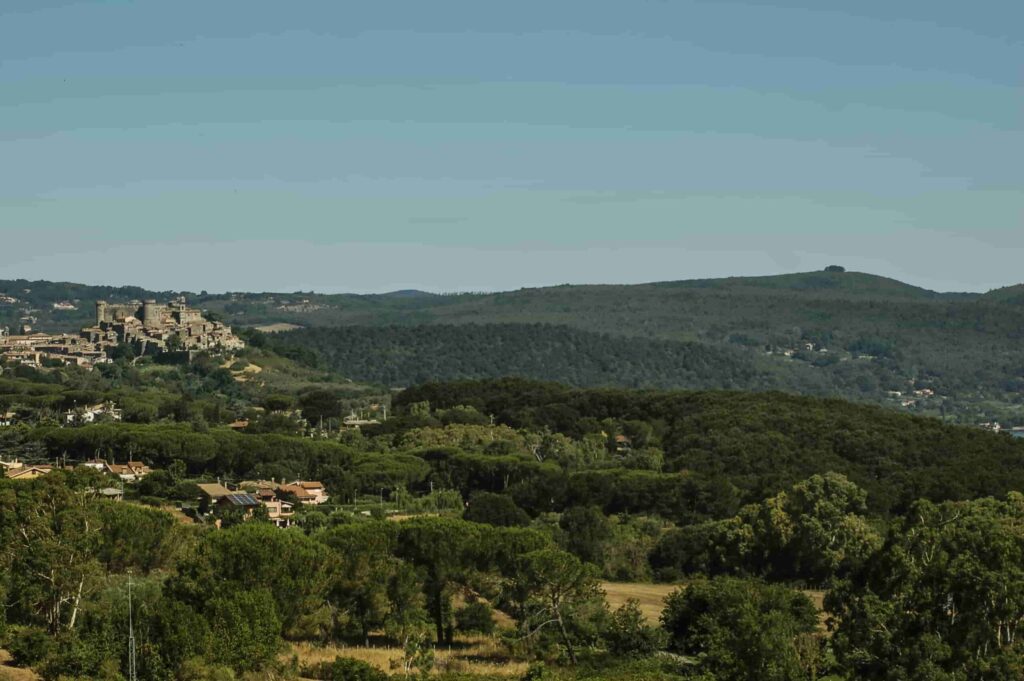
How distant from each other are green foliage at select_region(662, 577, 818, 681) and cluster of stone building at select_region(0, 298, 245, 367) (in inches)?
3590

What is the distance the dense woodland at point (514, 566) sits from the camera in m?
36.1

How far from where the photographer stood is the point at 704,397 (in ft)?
314

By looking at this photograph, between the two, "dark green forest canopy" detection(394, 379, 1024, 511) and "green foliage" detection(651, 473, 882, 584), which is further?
"dark green forest canopy" detection(394, 379, 1024, 511)

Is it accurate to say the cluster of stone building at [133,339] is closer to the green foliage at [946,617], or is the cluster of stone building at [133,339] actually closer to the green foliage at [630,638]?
the green foliage at [630,638]

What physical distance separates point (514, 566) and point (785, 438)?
129 feet

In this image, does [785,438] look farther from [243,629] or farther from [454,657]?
[243,629]

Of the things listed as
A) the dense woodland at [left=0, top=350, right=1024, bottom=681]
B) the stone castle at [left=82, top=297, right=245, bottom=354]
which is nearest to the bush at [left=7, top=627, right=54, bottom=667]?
Result: the dense woodland at [left=0, top=350, right=1024, bottom=681]

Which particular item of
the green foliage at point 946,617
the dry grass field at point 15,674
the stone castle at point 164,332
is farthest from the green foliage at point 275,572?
the stone castle at point 164,332

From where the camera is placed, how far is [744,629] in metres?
38.3

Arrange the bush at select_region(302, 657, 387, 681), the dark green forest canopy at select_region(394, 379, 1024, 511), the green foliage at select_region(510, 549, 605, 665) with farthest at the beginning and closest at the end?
1. the dark green forest canopy at select_region(394, 379, 1024, 511)
2. the green foliage at select_region(510, 549, 605, 665)
3. the bush at select_region(302, 657, 387, 681)

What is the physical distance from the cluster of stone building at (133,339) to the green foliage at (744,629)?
299 feet

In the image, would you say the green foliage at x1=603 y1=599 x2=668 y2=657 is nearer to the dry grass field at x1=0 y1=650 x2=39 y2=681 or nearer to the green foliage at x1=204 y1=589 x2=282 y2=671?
the green foliage at x1=204 y1=589 x2=282 y2=671

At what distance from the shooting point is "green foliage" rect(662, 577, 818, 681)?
36719mm

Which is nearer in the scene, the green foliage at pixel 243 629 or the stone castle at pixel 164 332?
the green foliage at pixel 243 629
